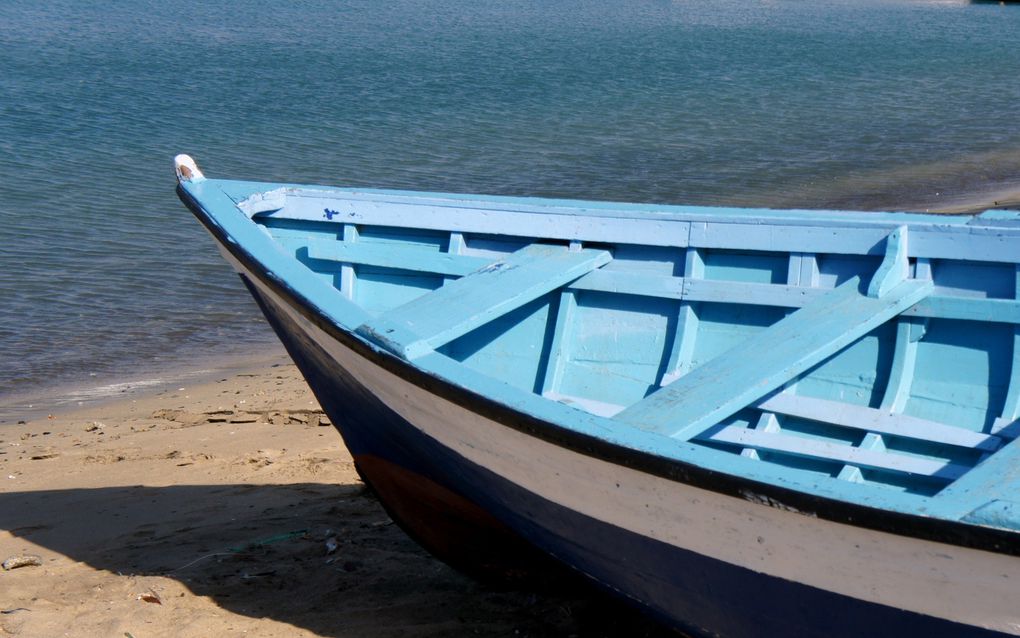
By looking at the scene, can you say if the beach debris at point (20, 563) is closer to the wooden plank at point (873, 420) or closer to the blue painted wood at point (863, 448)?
the wooden plank at point (873, 420)

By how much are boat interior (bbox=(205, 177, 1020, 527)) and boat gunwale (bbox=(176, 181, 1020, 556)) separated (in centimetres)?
11

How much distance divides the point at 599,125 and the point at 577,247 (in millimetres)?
13591

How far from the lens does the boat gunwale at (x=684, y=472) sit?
2289 millimetres

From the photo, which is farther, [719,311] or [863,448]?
[719,311]

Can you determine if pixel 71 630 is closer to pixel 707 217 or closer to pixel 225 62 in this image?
pixel 707 217

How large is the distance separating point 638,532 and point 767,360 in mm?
879

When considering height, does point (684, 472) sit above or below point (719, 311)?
below

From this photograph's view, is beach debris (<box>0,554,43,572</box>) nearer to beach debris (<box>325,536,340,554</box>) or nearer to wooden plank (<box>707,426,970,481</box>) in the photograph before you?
beach debris (<box>325,536,340,554</box>)

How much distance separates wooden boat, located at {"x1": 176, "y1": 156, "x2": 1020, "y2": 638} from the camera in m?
2.55

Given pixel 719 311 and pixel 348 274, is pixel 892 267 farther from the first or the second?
pixel 348 274

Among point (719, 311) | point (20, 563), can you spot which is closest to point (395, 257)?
point (719, 311)

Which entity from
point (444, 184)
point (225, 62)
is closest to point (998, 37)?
point (225, 62)

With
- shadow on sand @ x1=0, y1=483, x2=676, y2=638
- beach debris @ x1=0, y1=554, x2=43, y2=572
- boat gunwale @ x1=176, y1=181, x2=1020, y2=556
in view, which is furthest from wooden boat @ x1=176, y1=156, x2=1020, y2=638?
beach debris @ x1=0, y1=554, x2=43, y2=572

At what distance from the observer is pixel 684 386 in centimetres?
346
